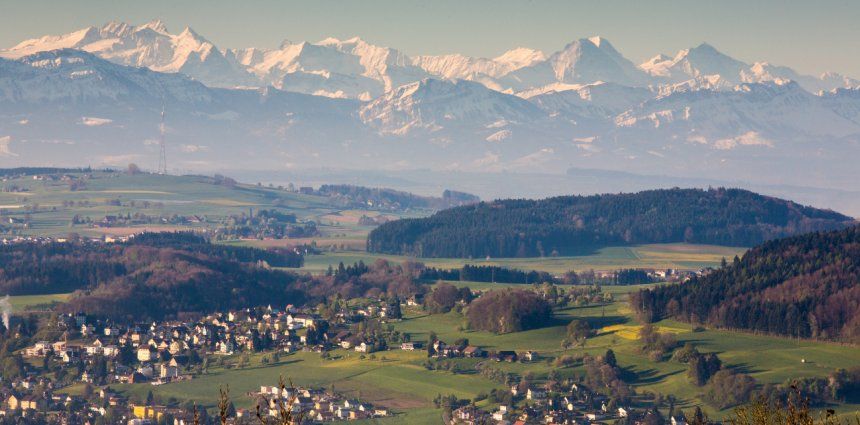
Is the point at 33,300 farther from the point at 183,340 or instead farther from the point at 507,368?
the point at 507,368

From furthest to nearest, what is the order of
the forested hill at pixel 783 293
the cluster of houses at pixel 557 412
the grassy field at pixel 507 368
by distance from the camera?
the forested hill at pixel 783 293 < the grassy field at pixel 507 368 < the cluster of houses at pixel 557 412

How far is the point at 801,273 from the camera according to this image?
380ft

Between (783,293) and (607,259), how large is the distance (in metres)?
62.2

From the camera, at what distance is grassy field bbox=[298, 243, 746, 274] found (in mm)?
163375

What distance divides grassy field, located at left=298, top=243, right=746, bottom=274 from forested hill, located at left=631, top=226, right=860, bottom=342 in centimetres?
3807

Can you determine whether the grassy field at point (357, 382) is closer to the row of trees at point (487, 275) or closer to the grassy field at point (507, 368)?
the grassy field at point (507, 368)

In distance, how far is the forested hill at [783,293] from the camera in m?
104

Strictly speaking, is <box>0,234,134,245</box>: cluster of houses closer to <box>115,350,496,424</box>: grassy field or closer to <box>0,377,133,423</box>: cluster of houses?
<box>115,350,496,424</box>: grassy field

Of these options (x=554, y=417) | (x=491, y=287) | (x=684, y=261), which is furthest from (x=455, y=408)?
(x=684, y=261)

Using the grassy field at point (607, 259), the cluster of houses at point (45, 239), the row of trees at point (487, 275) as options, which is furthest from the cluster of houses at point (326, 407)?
the cluster of houses at point (45, 239)

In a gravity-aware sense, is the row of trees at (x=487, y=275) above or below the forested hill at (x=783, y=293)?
below

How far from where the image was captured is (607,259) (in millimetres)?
172500

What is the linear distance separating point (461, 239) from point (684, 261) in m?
26.1

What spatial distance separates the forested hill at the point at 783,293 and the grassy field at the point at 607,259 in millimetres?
38073
